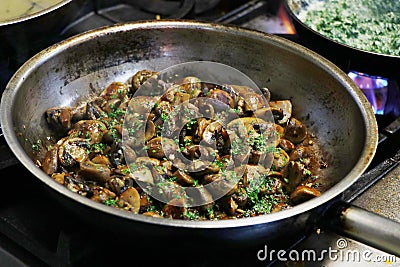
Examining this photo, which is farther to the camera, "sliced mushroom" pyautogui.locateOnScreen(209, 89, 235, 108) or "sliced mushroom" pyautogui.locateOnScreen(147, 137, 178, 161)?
→ "sliced mushroom" pyautogui.locateOnScreen(209, 89, 235, 108)

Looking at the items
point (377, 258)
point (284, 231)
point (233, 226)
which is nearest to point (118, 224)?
point (233, 226)

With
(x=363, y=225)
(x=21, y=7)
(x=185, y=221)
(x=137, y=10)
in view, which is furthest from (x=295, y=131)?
(x=137, y=10)

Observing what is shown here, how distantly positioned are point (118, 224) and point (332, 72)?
1.10 m

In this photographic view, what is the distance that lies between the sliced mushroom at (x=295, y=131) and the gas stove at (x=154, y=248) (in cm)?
28

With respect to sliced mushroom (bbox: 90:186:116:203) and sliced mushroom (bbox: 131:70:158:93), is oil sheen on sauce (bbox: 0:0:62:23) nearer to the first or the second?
sliced mushroom (bbox: 131:70:158:93)

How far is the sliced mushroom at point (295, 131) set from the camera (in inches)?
85.4

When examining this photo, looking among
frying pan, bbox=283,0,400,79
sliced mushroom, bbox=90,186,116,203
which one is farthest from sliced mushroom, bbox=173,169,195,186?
frying pan, bbox=283,0,400,79

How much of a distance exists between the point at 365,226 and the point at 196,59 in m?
1.16

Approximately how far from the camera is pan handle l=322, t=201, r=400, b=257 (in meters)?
1.55

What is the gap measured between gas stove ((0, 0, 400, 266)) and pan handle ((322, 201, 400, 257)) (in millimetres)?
30

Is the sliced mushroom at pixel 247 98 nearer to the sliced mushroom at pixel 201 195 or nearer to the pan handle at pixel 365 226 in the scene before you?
the sliced mushroom at pixel 201 195

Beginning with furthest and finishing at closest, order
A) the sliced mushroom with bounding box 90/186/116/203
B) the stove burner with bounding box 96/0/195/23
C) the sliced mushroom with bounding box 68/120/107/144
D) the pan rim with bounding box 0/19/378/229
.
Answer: the stove burner with bounding box 96/0/195/23
the sliced mushroom with bounding box 68/120/107/144
the sliced mushroom with bounding box 90/186/116/203
the pan rim with bounding box 0/19/378/229

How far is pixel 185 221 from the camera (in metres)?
1.48

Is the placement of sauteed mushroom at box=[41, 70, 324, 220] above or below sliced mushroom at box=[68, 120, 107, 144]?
below
